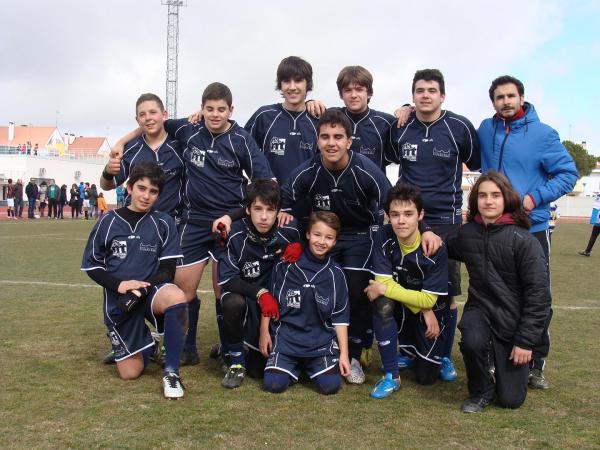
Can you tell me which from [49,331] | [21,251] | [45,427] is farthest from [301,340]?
[21,251]

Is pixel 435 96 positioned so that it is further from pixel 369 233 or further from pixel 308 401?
pixel 308 401

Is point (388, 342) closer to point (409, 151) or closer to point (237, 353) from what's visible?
point (237, 353)

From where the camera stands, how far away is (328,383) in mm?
3795

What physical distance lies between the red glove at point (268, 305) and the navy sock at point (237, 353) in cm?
31

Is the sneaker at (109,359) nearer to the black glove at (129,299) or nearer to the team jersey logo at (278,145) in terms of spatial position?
the black glove at (129,299)

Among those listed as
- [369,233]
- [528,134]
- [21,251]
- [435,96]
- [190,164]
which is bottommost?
[21,251]

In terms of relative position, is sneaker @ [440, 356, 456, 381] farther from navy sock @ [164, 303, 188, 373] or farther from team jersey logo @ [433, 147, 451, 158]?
navy sock @ [164, 303, 188, 373]

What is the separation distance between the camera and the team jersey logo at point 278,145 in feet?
16.1

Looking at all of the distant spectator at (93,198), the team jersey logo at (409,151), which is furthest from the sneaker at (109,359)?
the distant spectator at (93,198)

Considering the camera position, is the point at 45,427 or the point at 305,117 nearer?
the point at 45,427

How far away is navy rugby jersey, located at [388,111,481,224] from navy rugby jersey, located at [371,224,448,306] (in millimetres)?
496

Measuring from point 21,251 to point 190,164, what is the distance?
8.67 m

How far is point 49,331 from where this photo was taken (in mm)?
5234


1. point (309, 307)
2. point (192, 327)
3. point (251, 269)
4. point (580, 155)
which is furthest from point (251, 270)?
point (580, 155)
